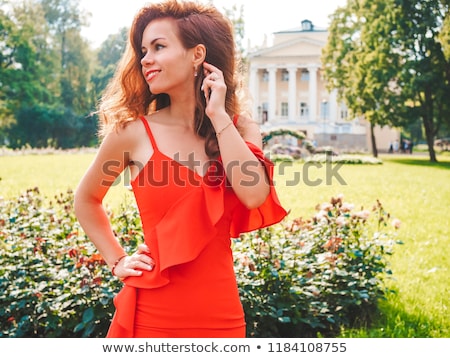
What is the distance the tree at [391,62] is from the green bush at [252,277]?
3220 mm

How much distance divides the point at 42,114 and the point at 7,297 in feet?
17.7

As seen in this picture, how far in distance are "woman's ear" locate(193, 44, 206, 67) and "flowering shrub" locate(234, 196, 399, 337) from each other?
45.4 inches

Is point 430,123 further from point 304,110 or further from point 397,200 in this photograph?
point 304,110

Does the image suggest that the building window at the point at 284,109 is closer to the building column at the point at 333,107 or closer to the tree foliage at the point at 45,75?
the building column at the point at 333,107

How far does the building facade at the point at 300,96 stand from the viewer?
8023mm

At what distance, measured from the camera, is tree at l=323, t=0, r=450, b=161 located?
19.5 feet

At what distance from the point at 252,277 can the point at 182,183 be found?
46.3 inches

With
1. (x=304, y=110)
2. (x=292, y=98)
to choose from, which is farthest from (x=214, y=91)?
(x=304, y=110)

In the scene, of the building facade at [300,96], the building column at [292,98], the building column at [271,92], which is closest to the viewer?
the building facade at [300,96]

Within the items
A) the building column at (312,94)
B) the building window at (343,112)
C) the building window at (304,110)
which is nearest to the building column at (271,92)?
the building window at (304,110)

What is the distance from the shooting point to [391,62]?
835 centimetres

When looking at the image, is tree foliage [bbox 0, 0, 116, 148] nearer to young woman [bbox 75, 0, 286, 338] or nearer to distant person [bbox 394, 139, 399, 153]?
young woman [bbox 75, 0, 286, 338]
